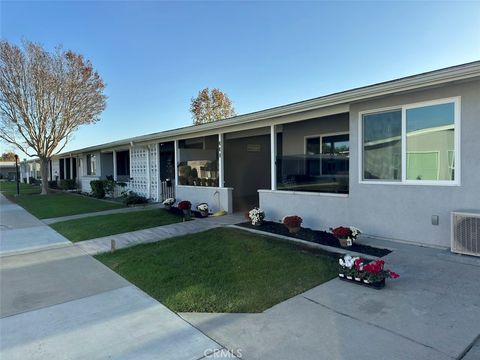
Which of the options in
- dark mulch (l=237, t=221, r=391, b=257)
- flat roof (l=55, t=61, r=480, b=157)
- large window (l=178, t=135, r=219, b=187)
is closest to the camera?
flat roof (l=55, t=61, r=480, b=157)

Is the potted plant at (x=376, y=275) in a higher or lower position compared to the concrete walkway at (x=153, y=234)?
higher

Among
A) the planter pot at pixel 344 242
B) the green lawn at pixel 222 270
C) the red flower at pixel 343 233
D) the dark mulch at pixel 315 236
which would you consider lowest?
the green lawn at pixel 222 270

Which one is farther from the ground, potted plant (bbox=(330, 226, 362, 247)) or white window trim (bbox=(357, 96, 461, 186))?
white window trim (bbox=(357, 96, 461, 186))

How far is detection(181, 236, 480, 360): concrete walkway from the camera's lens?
2.66 metres

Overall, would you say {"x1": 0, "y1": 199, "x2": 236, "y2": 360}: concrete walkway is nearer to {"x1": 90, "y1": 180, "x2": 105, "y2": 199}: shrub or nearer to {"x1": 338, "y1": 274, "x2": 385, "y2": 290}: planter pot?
{"x1": 338, "y1": 274, "x2": 385, "y2": 290}: planter pot

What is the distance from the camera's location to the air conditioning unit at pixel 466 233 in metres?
4.73

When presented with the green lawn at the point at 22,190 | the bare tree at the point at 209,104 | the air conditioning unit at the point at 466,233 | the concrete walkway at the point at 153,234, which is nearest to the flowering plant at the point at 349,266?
the air conditioning unit at the point at 466,233

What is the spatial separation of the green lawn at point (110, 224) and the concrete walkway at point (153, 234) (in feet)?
1.46

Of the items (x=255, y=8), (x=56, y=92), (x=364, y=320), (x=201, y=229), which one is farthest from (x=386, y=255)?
(x=56, y=92)

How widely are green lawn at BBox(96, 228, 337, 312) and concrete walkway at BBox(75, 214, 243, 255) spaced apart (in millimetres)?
528

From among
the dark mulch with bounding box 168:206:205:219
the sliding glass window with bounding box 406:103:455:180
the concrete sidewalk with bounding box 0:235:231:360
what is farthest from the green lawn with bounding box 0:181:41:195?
the sliding glass window with bounding box 406:103:455:180

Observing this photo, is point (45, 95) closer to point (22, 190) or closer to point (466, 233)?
point (22, 190)

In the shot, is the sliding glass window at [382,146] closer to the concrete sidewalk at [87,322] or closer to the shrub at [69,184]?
the concrete sidewalk at [87,322]

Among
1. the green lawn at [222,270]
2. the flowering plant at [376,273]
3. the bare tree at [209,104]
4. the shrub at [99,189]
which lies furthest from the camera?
the bare tree at [209,104]
